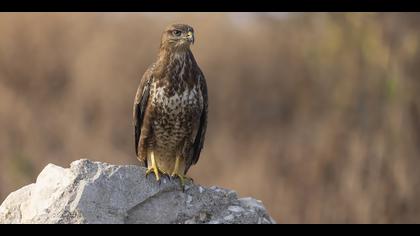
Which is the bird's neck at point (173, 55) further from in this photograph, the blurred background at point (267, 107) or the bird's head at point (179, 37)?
the blurred background at point (267, 107)

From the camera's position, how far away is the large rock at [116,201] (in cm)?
600

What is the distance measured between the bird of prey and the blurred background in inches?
353

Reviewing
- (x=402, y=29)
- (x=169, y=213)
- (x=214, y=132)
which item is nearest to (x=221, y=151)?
(x=214, y=132)

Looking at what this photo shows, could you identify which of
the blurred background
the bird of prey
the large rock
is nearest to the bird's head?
the bird of prey

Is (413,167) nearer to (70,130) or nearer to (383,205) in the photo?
(383,205)

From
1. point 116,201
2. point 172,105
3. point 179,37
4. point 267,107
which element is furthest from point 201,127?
point 267,107

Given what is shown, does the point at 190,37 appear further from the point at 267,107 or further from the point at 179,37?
the point at 267,107

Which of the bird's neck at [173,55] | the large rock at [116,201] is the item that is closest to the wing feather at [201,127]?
the bird's neck at [173,55]

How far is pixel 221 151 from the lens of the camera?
18.6 metres

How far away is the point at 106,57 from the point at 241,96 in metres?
2.89

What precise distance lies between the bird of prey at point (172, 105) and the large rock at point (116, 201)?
3.70ft

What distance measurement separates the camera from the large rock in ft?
19.7

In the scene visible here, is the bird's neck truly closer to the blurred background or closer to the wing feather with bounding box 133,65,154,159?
the wing feather with bounding box 133,65,154,159
